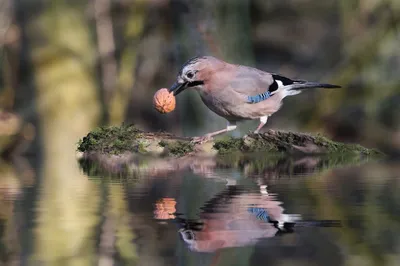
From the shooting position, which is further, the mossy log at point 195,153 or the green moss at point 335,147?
the green moss at point 335,147

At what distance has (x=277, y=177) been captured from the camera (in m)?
4.07

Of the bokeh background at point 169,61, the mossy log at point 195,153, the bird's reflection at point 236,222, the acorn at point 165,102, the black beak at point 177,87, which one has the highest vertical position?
the bokeh background at point 169,61

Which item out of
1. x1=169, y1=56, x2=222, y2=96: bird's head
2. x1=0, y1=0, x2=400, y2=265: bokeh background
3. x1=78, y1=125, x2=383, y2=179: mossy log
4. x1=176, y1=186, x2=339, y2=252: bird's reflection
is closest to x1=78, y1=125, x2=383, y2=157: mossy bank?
x1=78, y1=125, x2=383, y2=179: mossy log

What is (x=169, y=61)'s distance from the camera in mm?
7730

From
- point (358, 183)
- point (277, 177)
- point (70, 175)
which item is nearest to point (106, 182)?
point (70, 175)

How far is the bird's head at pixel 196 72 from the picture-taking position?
4.64 m

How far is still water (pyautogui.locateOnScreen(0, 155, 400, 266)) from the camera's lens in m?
2.33

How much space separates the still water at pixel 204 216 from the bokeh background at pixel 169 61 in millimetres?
1157

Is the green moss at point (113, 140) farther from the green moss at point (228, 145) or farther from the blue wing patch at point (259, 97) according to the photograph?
the blue wing patch at point (259, 97)

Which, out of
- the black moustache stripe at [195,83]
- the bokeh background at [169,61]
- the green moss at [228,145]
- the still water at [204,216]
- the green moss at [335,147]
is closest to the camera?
the still water at [204,216]

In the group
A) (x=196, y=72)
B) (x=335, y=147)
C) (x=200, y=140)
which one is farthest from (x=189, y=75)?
(x=335, y=147)

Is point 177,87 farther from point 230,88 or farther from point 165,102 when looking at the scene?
point 230,88

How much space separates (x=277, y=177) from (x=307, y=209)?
99 cm

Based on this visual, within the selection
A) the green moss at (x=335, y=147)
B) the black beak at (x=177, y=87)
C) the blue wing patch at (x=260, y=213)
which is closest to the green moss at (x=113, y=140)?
the black beak at (x=177, y=87)
